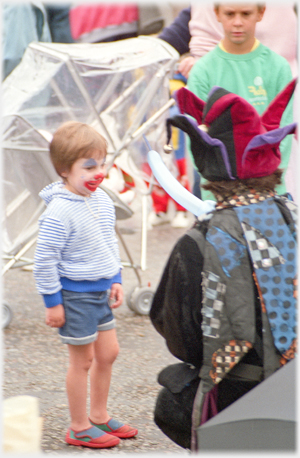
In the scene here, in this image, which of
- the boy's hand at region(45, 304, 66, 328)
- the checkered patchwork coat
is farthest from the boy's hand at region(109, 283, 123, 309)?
the checkered patchwork coat

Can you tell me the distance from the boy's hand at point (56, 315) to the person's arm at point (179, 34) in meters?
2.44

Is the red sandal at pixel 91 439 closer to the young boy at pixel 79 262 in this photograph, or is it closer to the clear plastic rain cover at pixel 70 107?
the young boy at pixel 79 262

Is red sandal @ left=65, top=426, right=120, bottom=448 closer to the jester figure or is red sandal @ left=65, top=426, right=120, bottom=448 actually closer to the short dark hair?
the jester figure

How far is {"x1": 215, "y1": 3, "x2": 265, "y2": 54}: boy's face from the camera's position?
2826 millimetres

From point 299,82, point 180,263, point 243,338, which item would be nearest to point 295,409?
point 243,338

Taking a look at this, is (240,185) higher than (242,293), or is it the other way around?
(240,185)

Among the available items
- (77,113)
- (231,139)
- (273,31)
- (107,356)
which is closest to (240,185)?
(231,139)

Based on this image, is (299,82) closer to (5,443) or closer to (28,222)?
(5,443)

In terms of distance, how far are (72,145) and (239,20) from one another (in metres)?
1.06

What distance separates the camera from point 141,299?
12.7 ft

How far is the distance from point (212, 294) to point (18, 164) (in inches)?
81.3

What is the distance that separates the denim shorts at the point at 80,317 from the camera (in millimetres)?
2311

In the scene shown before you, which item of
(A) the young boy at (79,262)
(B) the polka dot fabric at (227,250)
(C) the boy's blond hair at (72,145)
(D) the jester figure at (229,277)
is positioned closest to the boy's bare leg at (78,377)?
(A) the young boy at (79,262)

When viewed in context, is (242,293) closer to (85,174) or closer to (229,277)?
(229,277)
